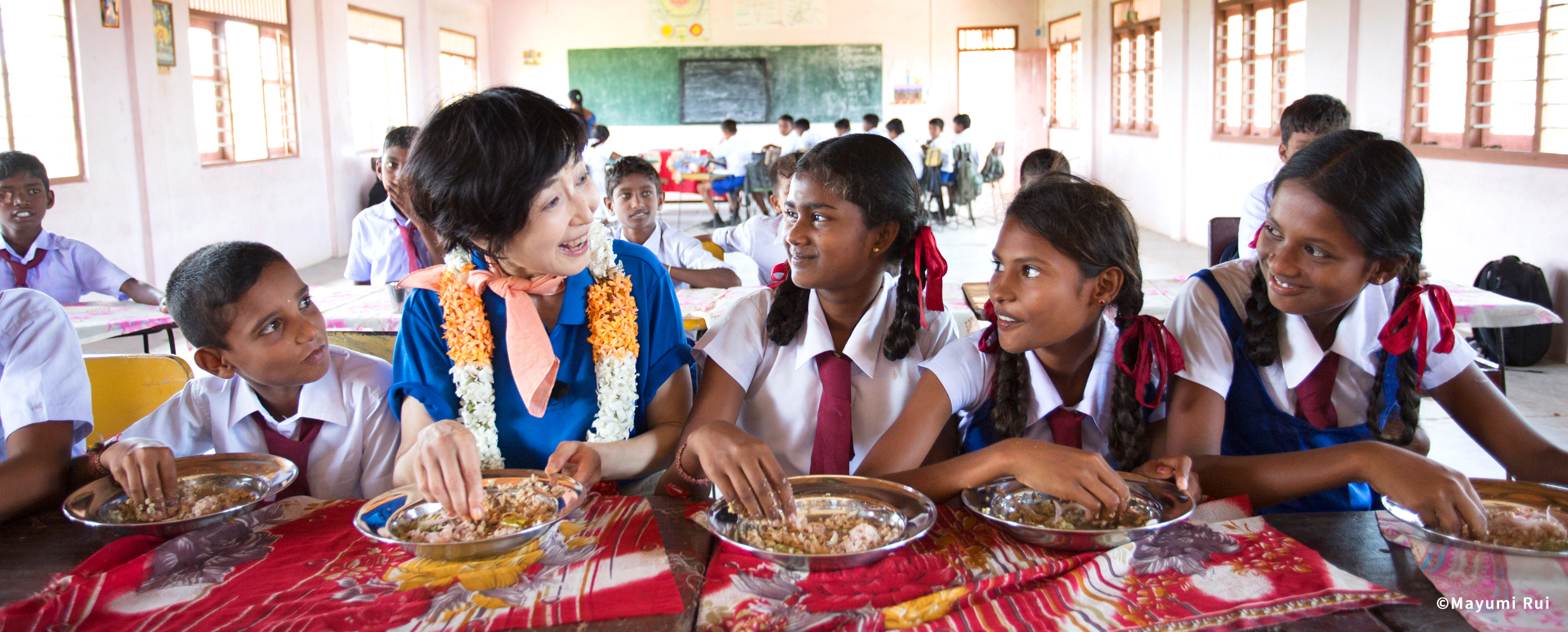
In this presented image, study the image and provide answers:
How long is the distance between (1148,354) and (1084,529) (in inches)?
16.3

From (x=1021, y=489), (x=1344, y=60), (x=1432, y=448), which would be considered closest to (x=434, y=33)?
(x=1344, y=60)

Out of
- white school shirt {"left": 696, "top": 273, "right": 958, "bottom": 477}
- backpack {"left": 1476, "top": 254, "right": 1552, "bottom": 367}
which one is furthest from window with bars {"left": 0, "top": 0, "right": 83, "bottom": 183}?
backpack {"left": 1476, "top": 254, "right": 1552, "bottom": 367}

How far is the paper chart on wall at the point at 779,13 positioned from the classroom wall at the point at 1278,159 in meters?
3.63

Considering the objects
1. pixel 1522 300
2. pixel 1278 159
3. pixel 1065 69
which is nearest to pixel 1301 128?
pixel 1522 300

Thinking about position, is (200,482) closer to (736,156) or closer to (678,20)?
(736,156)

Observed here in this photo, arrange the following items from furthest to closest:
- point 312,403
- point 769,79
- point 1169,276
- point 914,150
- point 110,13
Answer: point 769,79 < point 914,150 < point 1169,276 < point 110,13 < point 312,403

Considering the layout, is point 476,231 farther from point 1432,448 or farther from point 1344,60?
point 1344,60

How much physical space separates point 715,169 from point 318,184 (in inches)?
155

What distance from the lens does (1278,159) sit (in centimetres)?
651

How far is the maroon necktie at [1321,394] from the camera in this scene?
1.59m

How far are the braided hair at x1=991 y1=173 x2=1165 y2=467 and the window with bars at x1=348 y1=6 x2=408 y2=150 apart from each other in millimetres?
9225

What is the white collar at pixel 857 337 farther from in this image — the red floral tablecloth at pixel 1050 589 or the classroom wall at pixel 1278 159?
the classroom wall at pixel 1278 159

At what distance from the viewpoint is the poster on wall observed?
1359 cm

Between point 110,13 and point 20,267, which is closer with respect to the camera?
point 20,267
